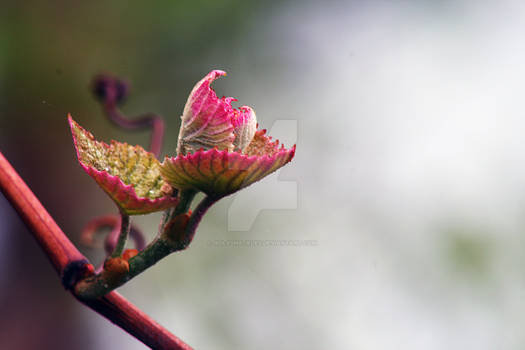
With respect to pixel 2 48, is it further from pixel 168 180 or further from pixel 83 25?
pixel 168 180

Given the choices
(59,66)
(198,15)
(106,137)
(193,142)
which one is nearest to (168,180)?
(193,142)

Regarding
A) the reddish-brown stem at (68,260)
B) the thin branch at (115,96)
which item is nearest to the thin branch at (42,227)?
the reddish-brown stem at (68,260)

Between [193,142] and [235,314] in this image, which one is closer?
[193,142]

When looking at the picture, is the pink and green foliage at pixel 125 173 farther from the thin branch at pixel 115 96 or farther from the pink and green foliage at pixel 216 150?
the thin branch at pixel 115 96

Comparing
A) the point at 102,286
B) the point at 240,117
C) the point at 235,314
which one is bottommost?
the point at 235,314
